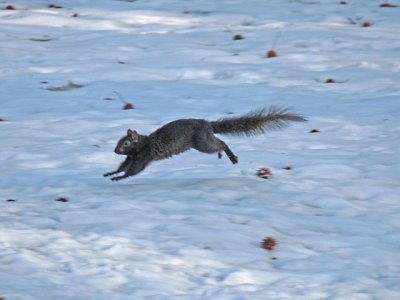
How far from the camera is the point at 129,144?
6.76 metres

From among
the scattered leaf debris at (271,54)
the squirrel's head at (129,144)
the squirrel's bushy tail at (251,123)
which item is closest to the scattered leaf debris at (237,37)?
the scattered leaf debris at (271,54)

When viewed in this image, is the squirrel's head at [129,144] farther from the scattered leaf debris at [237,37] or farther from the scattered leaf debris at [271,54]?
the scattered leaf debris at [237,37]

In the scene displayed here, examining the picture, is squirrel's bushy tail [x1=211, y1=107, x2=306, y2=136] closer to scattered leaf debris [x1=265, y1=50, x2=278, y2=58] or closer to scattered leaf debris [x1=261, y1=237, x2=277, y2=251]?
scattered leaf debris [x1=261, y1=237, x2=277, y2=251]

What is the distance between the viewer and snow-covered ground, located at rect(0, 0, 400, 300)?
15.9ft

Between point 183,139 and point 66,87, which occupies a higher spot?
point 183,139

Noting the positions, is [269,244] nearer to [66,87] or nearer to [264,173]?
[264,173]

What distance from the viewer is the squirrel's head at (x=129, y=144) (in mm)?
6719

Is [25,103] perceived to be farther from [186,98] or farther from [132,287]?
[132,287]

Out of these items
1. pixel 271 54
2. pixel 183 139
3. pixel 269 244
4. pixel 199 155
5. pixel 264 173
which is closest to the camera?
pixel 269 244

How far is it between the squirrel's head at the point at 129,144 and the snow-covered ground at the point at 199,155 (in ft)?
0.91

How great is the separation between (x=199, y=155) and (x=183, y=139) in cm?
101

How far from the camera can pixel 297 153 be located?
7.52m

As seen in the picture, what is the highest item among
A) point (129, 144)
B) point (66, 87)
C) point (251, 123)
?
point (251, 123)

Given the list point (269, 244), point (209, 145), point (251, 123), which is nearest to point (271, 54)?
point (251, 123)
